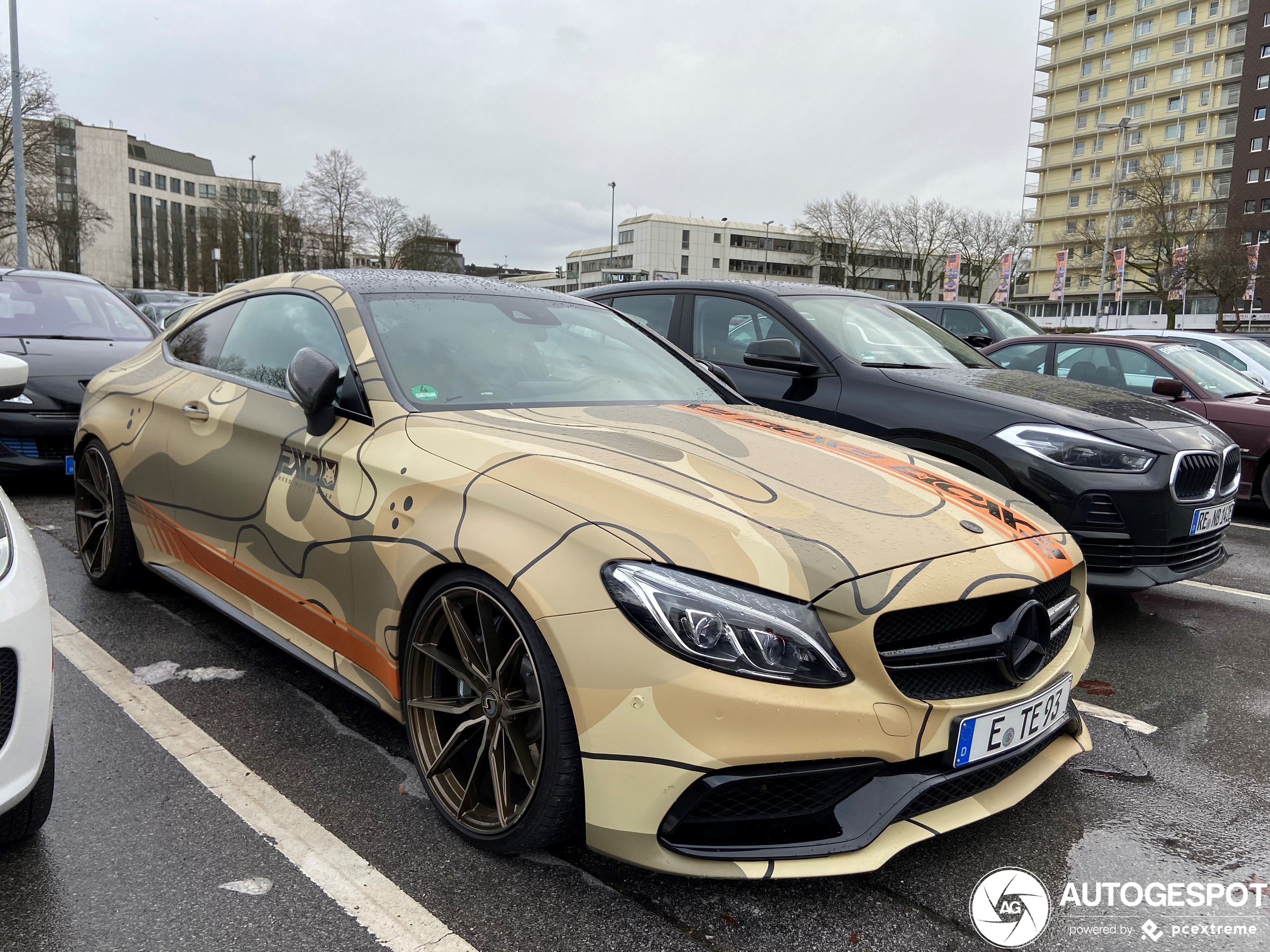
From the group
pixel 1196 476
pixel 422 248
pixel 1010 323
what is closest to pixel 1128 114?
pixel 422 248

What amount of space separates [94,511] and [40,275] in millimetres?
4433

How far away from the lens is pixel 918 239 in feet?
258

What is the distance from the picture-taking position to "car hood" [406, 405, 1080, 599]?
1965 mm

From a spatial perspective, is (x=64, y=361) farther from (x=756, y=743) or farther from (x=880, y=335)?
(x=756, y=743)

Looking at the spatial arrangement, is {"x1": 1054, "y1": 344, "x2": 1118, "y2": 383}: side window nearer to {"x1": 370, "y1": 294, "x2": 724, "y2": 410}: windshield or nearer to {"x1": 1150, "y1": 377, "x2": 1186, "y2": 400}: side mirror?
{"x1": 1150, "y1": 377, "x2": 1186, "y2": 400}: side mirror

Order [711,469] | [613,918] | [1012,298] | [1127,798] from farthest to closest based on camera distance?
[1012,298] < [1127,798] < [711,469] < [613,918]

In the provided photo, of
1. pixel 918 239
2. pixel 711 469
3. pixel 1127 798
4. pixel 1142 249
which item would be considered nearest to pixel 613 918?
pixel 711 469

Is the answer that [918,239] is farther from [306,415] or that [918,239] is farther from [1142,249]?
[306,415]

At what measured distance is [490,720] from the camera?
221 cm

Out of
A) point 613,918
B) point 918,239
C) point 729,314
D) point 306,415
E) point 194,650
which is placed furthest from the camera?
point 918,239

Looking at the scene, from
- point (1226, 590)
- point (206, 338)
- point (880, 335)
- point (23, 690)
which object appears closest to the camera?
point (23, 690)

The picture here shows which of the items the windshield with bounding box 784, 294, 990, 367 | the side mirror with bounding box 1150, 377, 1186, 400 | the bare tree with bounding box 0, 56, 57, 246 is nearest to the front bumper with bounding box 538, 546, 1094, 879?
the windshield with bounding box 784, 294, 990, 367

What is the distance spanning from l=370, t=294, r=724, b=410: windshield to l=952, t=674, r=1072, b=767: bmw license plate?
1.58 metres

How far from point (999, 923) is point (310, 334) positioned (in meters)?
2.72
